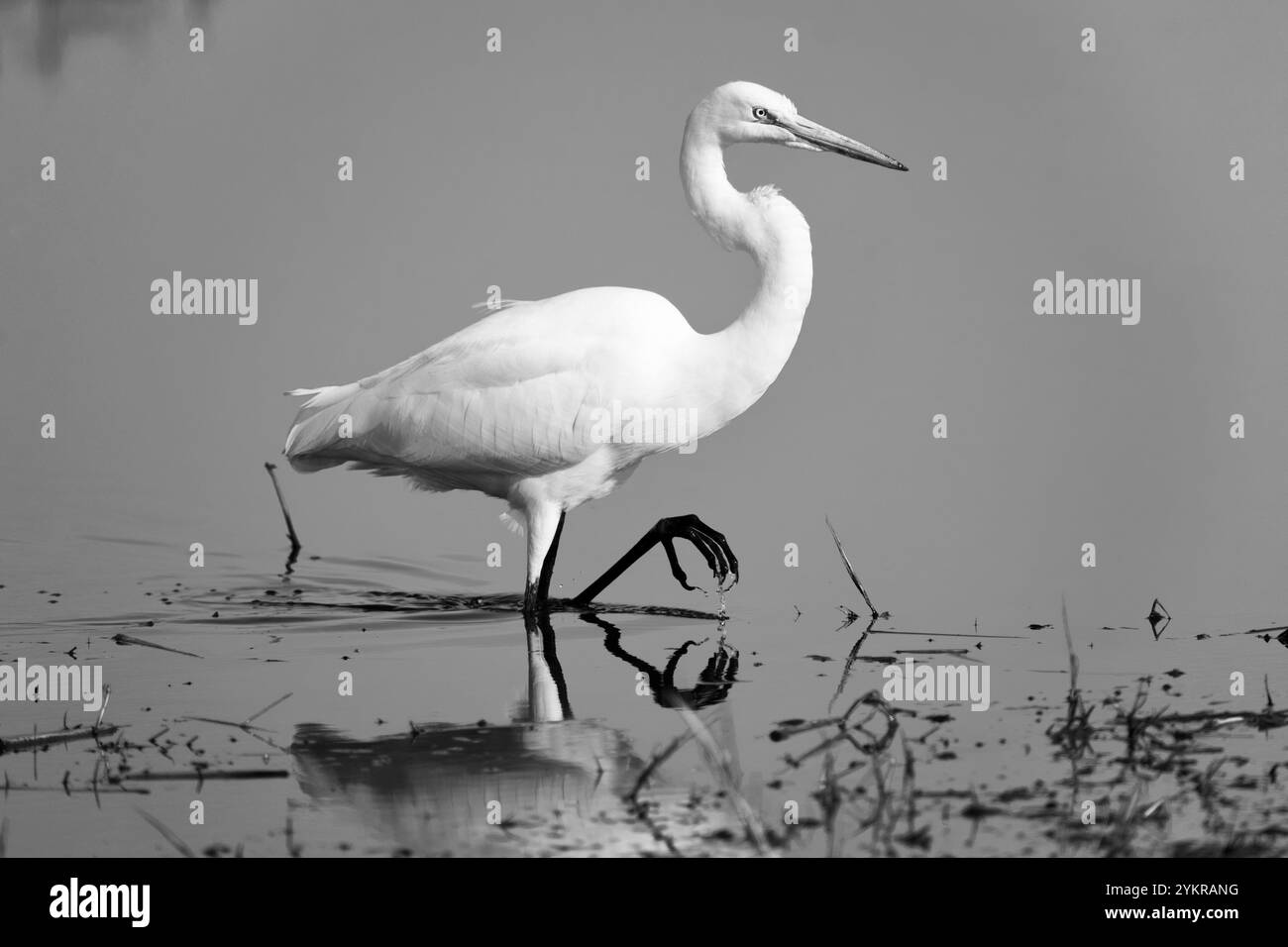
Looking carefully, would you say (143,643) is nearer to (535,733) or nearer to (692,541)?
(535,733)

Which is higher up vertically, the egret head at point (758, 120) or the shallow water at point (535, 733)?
the egret head at point (758, 120)

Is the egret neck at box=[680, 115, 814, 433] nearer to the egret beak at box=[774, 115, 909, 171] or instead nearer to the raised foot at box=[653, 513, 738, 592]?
the egret beak at box=[774, 115, 909, 171]

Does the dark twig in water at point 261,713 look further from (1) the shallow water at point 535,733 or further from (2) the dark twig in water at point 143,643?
(2) the dark twig in water at point 143,643

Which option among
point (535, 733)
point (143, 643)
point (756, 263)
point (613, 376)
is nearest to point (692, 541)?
point (613, 376)

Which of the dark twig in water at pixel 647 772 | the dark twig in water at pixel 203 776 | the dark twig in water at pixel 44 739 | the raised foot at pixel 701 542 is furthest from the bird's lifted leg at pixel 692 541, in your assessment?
the dark twig in water at pixel 44 739

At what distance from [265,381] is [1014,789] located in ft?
38.0

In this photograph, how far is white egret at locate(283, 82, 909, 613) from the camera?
31.3 ft

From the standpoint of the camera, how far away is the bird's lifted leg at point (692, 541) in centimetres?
975

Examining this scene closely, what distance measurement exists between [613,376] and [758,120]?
175 centimetres

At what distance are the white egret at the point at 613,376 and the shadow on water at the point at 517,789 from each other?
2.17m

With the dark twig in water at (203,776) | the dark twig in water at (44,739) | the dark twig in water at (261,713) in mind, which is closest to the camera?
the dark twig in water at (203,776)

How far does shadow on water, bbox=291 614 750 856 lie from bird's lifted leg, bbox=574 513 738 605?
1908mm

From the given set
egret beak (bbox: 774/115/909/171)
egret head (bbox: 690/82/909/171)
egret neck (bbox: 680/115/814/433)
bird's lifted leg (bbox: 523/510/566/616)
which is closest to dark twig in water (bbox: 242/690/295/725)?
bird's lifted leg (bbox: 523/510/566/616)

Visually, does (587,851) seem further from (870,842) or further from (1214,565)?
(1214,565)
